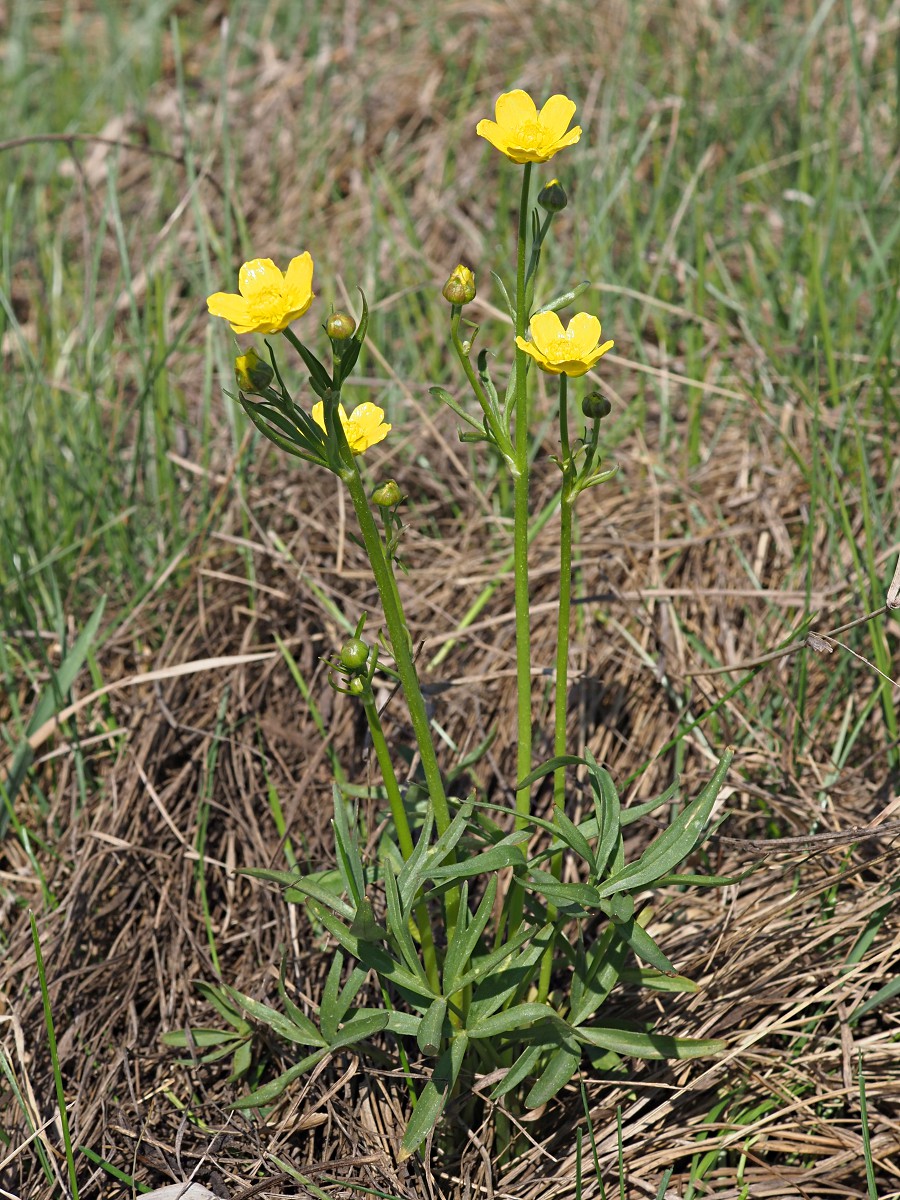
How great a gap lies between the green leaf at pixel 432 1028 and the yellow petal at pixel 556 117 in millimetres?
1187

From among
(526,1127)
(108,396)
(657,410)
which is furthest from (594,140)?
(526,1127)

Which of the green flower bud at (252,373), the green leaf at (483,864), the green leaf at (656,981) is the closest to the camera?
the green flower bud at (252,373)

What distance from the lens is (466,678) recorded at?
2281 mm

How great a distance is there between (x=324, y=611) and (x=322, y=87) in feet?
8.47

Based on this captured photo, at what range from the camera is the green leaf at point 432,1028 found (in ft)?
4.87

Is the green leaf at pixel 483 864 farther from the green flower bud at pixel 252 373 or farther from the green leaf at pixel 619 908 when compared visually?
the green flower bud at pixel 252 373

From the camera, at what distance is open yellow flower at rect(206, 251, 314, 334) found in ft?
4.35

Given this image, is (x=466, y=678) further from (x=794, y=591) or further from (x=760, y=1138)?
(x=760, y=1138)

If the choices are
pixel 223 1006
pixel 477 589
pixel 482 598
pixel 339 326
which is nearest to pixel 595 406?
pixel 339 326

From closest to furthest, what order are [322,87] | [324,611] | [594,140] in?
[324,611], [594,140], [322,87]

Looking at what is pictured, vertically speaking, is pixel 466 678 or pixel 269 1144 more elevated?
pixel 466 678

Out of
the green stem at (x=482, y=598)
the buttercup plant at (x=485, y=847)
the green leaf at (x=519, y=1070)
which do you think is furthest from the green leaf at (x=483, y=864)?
the green stem at (x=482, y=598)

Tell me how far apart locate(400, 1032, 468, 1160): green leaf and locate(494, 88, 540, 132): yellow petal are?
1280 millimetres

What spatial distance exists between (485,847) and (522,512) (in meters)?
0.55
